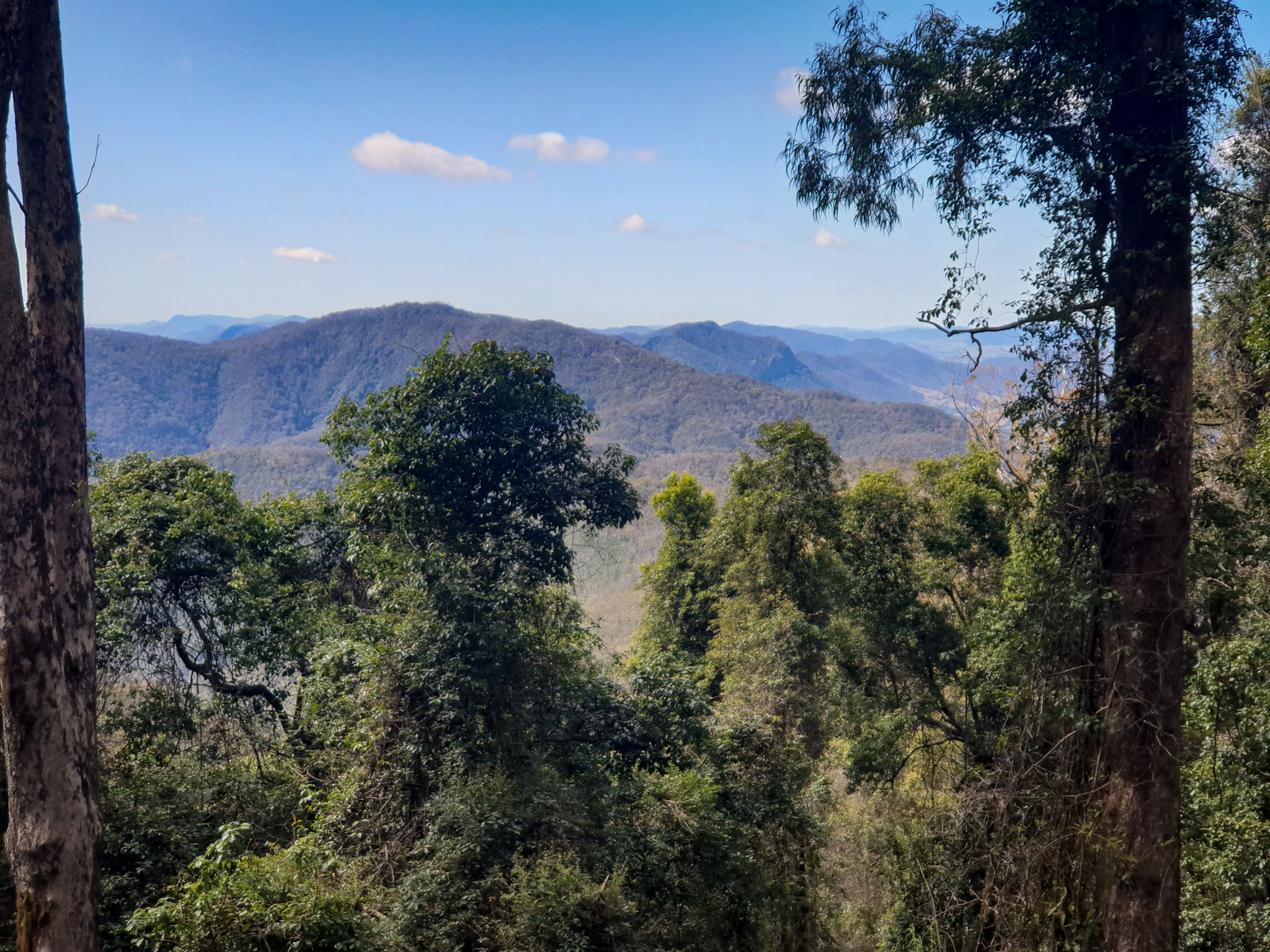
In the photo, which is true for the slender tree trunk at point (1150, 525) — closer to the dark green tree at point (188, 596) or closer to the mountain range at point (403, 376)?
the dark green tree at point (188, 596)

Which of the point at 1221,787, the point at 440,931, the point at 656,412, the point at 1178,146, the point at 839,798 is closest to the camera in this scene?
the point at 1178,146

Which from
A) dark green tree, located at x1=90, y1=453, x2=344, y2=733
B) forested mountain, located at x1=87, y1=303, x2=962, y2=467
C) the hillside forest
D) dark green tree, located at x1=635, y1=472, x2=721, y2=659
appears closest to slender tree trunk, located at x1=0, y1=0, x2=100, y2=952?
the hillside forest

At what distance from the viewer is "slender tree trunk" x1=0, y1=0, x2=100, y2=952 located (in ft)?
17.2

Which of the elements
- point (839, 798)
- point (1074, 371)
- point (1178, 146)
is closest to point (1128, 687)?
point (1074, 371)

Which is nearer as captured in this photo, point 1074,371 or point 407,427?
point 1074,371

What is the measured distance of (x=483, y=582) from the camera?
898cm

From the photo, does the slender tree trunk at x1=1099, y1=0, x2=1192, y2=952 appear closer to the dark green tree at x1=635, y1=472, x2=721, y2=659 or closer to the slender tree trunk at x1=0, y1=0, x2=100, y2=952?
the slender tree trunk at x1=0, y1=0, x2=100, y2=952

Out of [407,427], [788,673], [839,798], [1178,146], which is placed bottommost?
[839,798]

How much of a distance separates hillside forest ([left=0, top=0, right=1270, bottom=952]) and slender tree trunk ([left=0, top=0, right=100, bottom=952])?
1.0 inches

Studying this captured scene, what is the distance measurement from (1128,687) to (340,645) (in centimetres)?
791

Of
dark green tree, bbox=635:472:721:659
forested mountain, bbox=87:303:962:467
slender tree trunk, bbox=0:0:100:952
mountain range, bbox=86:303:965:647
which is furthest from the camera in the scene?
forested mountain, bbox=87:303:962:467

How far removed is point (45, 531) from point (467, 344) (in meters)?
135

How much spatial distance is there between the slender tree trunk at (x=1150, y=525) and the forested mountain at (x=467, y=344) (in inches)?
4576

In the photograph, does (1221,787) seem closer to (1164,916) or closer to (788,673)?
(1164,916)
